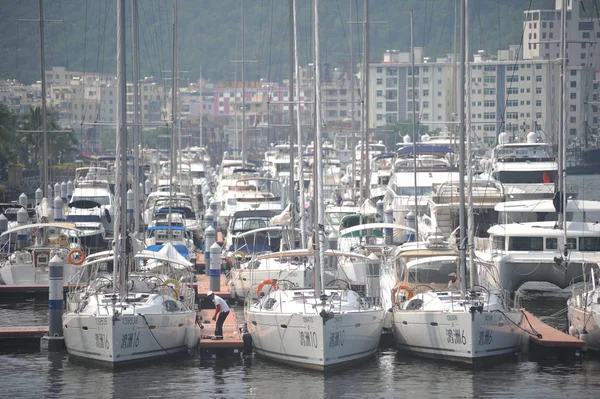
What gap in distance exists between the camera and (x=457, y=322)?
2938cm

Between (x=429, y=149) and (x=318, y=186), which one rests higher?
(x=429, y=149)

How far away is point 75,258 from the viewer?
41.8 meters

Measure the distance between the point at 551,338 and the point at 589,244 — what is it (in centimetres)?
804

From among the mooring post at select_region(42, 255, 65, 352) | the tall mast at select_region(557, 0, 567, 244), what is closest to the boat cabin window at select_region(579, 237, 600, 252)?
the tall mast at select_region(557, 0, 567, 244)

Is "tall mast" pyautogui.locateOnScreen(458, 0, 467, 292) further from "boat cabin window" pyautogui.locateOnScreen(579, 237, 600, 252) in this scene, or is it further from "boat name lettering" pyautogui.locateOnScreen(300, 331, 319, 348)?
"boat cabin window" pyautogui.locateOnScreen(579, 237, 600, 252)

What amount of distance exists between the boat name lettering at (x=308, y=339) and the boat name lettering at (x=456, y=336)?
3122mm

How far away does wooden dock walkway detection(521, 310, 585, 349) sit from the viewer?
30.9m

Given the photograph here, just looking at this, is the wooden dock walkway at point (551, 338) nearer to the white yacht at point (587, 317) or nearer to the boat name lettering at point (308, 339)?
the white yacht at point (587, 317)

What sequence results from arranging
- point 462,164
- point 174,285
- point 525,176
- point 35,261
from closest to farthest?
point 462,164 < point 174,285 < point 35,261 < point 525,176

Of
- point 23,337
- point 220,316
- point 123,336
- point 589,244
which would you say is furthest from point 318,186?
point 589,244

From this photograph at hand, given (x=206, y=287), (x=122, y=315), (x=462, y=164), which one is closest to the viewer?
(x=122, y=315)

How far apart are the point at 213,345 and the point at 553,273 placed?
39.5ft

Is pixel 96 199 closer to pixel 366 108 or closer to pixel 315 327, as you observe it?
pixel 366 108

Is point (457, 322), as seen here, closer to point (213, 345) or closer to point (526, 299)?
point (213, 345)
